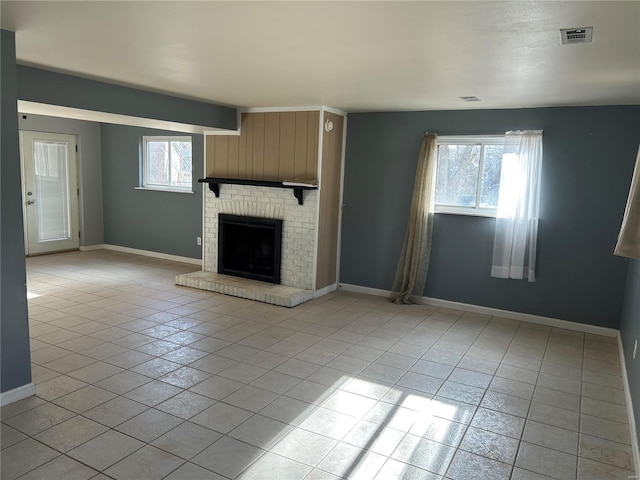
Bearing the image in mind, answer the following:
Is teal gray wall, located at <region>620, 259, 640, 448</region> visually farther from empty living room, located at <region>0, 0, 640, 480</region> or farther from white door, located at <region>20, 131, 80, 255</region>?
white door, located at <region>20, 131, 80, 255</region>

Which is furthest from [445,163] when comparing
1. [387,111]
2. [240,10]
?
[240,10]

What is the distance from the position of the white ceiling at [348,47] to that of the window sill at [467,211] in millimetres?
1244

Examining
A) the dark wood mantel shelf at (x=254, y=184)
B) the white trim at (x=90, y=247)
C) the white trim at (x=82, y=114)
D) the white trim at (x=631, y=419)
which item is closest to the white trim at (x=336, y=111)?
the dark wood mantel shelf at (x=254, y=184)

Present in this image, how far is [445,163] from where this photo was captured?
5281 mm

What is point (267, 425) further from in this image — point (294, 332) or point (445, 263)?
point (445, 263)

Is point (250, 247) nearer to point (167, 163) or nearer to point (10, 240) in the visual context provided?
point (167, 163)

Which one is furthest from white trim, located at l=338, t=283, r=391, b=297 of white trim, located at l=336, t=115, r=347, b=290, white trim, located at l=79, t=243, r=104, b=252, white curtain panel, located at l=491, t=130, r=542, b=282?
white trim, located at l=79, t=243, r=104, b=252

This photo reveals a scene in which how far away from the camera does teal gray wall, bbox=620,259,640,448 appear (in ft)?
9.28

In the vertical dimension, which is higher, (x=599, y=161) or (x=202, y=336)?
(x=599, y=161)

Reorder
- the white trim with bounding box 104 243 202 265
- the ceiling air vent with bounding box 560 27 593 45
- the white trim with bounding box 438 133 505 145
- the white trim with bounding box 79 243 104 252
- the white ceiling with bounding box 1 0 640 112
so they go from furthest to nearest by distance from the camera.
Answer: the white trim with bounding box 79 243 104 252 < the white trim with bounding box 104 243 202 265 < the white trim with bounding box 438 133 505 145 < the ceiling air vent with bounding box 560 27 593 45 < the white ceiling with bounding box 1 0 640 112

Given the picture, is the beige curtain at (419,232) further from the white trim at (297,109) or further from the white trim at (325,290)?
the white trim at (297,109)

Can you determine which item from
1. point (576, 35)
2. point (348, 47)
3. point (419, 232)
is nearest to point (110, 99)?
point (348, 47)

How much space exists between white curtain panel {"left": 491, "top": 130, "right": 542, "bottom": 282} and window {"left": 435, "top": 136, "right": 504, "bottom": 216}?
188 mm

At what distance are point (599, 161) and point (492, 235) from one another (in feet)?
3.98
